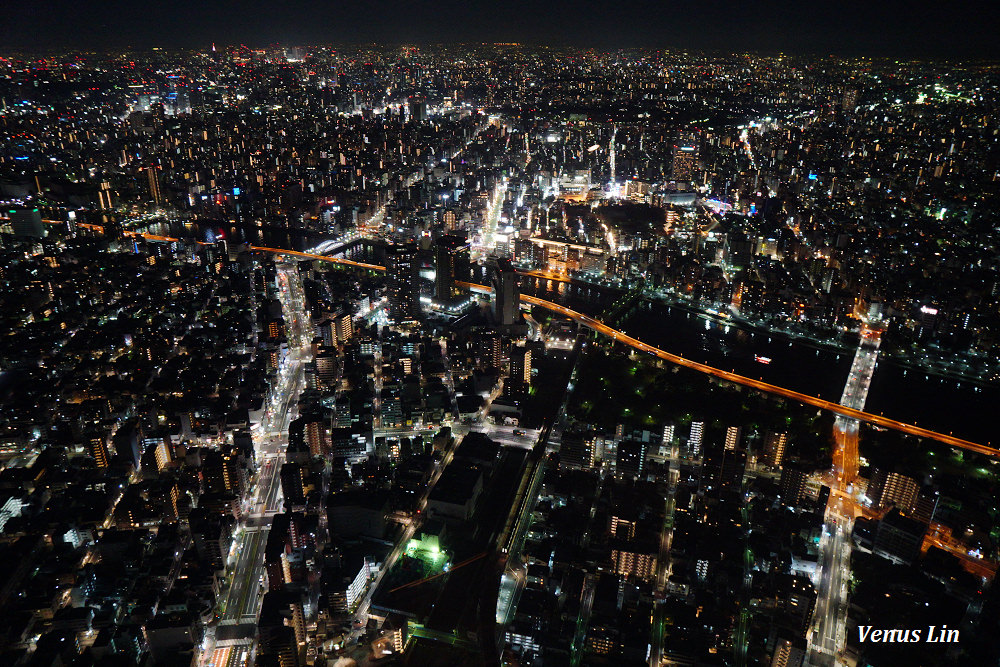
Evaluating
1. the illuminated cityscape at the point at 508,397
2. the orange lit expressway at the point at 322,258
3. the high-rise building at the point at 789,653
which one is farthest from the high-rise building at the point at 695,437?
the orange lit expressway at the point at 322,258

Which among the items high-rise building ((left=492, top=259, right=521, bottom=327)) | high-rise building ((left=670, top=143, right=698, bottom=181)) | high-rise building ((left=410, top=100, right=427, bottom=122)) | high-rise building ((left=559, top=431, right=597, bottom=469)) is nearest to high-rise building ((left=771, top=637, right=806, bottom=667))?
high-rise building ((left=559, top=431, right=597, bottom=469))

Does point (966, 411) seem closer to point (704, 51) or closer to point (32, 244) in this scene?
point (32, 244)

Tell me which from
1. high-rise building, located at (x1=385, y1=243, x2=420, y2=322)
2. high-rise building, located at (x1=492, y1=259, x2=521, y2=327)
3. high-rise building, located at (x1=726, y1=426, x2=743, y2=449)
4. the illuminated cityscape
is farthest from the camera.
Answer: high-rise building, located at (x1=385, y1=243, x2=420, y2=322)

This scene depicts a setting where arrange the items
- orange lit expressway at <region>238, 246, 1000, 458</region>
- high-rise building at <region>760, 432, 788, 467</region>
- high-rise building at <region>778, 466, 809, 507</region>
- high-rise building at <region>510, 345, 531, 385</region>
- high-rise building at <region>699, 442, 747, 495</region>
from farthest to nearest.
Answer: high-rise building at <region>510, 345, 531, 385</region> < orange lit expressway at <region>238, 246, 1000, 458</region> < high-rise building at <region>760, 432, 788, 467</region> < high-rise building at <region>699, 442, 747, 495</region> < high-rise building at <region>778, 466, 809, 507</region>

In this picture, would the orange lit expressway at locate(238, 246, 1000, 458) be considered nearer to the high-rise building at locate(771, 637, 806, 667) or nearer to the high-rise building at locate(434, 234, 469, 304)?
the high-rise building at locate(434, 234, 469, 304)

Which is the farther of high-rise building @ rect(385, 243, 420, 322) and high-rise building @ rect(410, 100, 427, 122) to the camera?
high-rise building @ rect(410, 100, 427, 122)

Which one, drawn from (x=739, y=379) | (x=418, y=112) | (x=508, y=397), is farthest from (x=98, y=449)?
(x=418, y=112)
